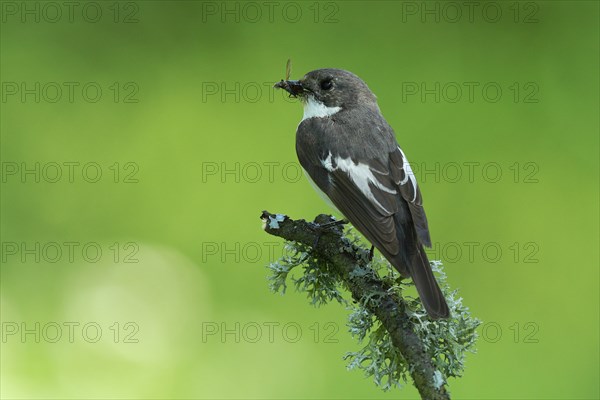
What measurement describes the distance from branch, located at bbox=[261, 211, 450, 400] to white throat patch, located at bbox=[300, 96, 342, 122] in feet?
3.03

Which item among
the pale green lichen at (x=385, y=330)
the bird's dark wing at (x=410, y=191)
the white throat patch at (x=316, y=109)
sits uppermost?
the white throat patch at (x=316, y=109)

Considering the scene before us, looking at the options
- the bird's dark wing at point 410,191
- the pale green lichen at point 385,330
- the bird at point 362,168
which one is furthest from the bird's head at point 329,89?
the pale green lichen at point 385,330

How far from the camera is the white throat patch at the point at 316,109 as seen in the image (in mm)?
3406

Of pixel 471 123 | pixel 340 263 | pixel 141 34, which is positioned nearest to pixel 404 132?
pixel 471 123

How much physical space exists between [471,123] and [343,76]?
1039 mm

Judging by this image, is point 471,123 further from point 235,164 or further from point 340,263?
point 340,263

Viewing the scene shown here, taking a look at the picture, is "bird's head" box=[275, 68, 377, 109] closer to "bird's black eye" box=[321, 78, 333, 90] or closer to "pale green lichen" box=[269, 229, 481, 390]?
"bird's black eye" box=[321, 78, 333, 90]

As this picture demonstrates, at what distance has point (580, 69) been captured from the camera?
4.32m

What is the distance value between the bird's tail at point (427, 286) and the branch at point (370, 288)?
66 mm

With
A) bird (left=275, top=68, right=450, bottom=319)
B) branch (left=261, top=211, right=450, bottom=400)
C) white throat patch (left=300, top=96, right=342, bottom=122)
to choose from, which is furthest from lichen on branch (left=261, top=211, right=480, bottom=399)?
white throat patch (left=300, top=96, right=342, bottom=122)

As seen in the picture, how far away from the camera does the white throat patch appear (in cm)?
341

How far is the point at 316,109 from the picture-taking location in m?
3.44

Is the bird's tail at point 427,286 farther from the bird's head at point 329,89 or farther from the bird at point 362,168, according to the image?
the bird's head at point 329,89

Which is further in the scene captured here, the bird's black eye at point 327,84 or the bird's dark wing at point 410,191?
the bird's black eye at point 327,84
